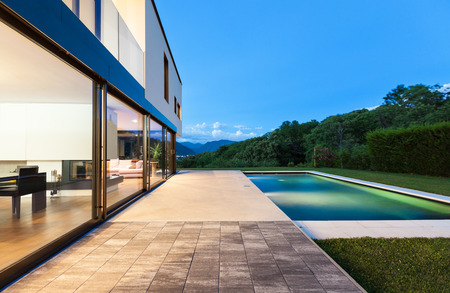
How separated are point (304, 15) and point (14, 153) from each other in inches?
1569

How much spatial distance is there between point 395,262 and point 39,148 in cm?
914

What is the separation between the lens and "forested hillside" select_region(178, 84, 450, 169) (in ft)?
47.9

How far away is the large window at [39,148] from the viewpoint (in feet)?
9.95

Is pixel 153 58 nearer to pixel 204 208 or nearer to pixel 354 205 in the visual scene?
pixel 204 208

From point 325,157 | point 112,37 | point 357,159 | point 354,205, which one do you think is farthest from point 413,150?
point 112,37

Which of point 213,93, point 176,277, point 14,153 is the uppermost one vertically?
point 213,93

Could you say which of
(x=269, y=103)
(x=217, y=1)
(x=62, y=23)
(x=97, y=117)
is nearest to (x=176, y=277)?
(x=97, y=117)

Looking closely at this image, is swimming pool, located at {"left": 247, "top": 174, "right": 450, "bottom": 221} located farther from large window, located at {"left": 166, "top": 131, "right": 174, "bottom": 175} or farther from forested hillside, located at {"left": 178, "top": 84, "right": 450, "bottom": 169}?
forested hillside, located at {"left": 178, "top": 84, "right": 450, "bottom": 169}

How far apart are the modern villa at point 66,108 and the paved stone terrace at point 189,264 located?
0.34m

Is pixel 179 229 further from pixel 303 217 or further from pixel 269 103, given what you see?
pixel 269 103

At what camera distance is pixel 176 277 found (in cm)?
192

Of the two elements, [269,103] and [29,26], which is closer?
[29,26]

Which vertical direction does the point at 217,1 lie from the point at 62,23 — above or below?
above

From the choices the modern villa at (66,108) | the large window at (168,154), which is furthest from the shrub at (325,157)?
the modern villa at (66,108)
